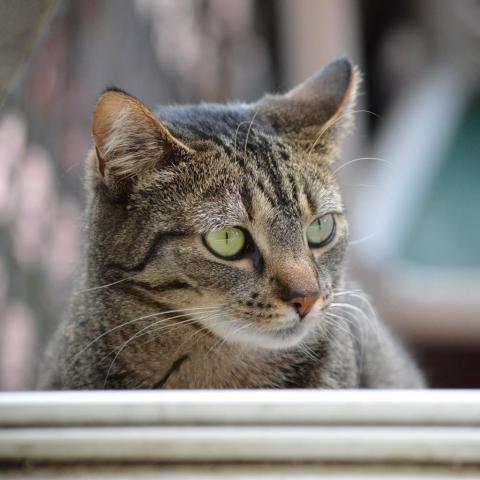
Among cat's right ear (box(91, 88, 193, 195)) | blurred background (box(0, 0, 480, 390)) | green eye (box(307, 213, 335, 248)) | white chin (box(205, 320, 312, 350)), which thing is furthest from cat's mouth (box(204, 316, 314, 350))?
blurred background (box(0, 0, 480, 390))

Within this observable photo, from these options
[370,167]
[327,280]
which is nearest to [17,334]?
[327,280]

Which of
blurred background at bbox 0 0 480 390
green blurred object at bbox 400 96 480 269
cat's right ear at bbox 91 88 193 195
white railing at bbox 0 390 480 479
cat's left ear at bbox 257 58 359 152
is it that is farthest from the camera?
green blurred object at bbox 400 96 480 269

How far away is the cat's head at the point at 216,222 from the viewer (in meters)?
1.42

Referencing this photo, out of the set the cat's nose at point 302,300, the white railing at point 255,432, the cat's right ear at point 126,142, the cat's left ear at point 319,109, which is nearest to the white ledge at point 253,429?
the white railing at point 255,432

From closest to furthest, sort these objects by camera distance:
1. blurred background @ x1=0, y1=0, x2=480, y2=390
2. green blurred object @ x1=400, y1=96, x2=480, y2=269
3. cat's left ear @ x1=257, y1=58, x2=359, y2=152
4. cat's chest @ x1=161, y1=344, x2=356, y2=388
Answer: cat's chest @ x1=161, y1=344, x2=356, y2=388 → cat's left ear @ x1=257, y1=58, x2=359, y2=152 → blurred background @ x1=0, y1=0, x2=480, y2=390 → green blurred object @ x1=400, y1=96, x2=480, y2=269

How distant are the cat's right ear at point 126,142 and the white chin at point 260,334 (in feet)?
0.84

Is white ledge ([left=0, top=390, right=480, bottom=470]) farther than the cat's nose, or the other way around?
the cat's nose

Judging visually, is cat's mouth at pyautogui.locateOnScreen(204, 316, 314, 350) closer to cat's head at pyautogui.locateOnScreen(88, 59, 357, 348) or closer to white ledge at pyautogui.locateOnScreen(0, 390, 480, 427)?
cat's head at pyautogui.locateOnScreen(88, 59, 357, 348)

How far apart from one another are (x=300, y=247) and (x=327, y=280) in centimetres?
8

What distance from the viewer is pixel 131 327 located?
1.49 meters

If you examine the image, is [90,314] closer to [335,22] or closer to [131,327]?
[131,327]

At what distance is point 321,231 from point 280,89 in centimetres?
143

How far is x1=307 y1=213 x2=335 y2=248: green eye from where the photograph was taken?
1533 millimetres

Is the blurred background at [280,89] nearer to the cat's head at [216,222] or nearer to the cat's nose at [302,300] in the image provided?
the cat's head at [216,222]
